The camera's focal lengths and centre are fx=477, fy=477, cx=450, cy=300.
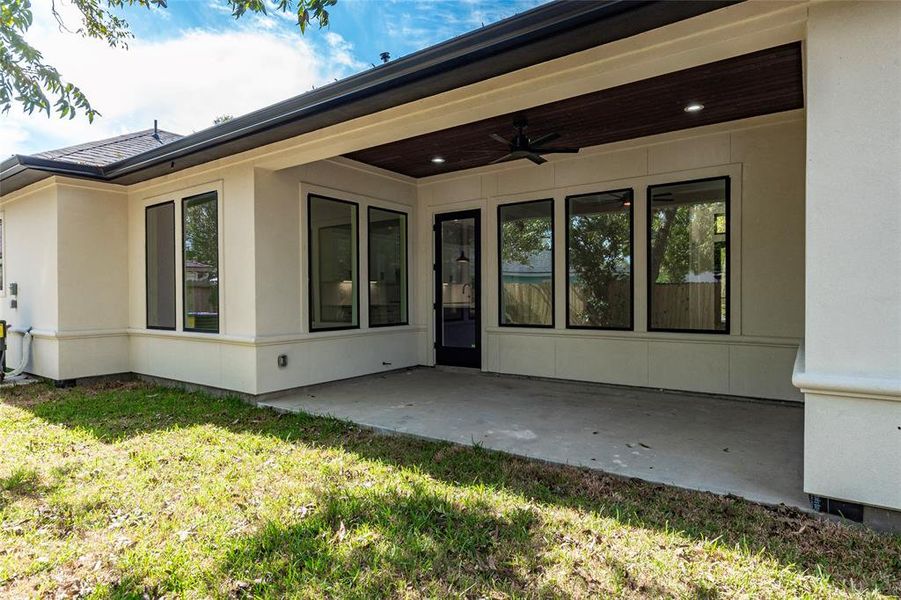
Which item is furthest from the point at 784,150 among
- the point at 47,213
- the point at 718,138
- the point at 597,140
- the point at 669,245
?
the point at 47,213

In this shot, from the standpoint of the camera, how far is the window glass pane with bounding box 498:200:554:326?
6477mm

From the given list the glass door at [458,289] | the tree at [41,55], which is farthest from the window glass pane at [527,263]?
the tree at [41,55]

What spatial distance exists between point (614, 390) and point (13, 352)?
340 inches

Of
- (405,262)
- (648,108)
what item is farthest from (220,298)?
(648,108)

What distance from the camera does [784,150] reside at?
Answer: 4930 millimetres

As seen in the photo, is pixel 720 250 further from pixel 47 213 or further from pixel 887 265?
pixel 47 213

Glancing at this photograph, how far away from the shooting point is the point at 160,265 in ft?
21.4

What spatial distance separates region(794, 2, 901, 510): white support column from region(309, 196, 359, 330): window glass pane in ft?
16.4

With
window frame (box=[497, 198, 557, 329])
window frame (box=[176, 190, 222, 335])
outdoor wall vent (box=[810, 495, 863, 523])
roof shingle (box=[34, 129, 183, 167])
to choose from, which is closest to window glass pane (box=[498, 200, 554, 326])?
window frame (box=[497, 198, 557, 329])

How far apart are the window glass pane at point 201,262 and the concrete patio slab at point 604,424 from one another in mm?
1544

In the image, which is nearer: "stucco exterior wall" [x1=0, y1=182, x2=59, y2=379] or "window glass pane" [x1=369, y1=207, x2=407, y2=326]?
"stucco exterior wall" [x1=0, y1=182, x2=59, y2=379]

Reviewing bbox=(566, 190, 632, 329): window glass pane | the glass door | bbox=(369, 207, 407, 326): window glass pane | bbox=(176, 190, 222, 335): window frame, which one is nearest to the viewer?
bbox=(176, 190, 222, 335): window frame

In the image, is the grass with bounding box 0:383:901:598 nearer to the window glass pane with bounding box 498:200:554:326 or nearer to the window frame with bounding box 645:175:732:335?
the window frame with bounding box 645:175:732:335

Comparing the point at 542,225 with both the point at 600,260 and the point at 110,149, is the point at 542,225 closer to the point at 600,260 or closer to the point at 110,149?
the point at 600,260
